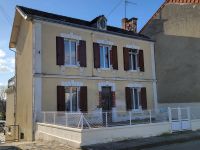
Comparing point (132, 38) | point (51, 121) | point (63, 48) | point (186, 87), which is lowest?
point (51, 121)

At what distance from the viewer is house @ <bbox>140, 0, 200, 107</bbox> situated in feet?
69.3

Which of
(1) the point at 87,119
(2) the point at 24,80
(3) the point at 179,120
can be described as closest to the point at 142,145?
(1) the point at 87,119

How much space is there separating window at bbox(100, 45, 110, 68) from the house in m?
6.62

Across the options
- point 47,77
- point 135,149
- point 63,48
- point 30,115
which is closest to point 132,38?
point 63,48

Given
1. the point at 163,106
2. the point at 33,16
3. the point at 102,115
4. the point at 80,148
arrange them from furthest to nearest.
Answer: the point at 163,106 < the point at 33,16 < the point at 102,115 < the point at 80,148

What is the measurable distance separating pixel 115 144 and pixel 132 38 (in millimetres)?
9677

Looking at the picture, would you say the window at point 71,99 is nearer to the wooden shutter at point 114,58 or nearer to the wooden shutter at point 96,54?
the wooden shutter at point 96,54

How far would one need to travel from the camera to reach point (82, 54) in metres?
16.8

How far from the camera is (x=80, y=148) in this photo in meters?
10.9

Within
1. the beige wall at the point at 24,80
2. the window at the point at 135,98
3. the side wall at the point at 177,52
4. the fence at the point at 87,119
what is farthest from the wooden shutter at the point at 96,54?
the side wall at the point at 177,52

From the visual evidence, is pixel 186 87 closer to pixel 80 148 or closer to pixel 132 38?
pixel 132 38

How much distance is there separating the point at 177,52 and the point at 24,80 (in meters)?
11.8

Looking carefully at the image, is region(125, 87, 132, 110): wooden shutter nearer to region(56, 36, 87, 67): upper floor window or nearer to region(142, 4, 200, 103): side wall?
region(56, 36, 87, 67): upper floor window

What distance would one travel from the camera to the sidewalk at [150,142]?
11.0 metres
